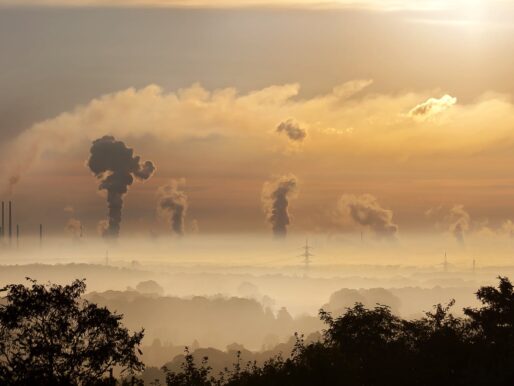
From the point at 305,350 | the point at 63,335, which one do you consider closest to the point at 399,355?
the point at 305,350

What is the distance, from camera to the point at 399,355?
340ft

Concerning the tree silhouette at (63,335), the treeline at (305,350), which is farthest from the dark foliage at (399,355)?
the tree silhouette at (63,335)

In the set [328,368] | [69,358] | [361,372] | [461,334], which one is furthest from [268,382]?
[461,334]

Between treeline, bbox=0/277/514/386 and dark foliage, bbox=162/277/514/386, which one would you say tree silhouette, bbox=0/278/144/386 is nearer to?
treeline, bbox=0/277/514/386

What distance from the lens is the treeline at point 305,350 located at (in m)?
68.3

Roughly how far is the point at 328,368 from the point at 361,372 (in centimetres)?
1114

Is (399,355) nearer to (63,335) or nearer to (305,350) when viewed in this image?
(305,350)

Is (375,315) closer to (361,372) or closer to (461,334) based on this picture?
(461,334)

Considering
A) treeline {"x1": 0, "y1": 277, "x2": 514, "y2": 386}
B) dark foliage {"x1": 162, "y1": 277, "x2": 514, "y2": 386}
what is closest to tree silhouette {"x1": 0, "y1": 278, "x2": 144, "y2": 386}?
treeline {"x1": 0, "y1": 277, "x2": 514, "y2": 386}

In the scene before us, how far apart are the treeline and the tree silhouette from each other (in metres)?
0.07

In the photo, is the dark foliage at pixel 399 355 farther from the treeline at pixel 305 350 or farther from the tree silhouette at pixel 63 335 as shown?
the tree silhouette at pixel 63 335

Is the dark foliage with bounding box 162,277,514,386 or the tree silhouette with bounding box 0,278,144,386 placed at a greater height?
the tree silhouette with bounding box 0,278,144,386

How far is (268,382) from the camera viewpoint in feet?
275

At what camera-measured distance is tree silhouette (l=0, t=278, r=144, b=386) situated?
67750mm
